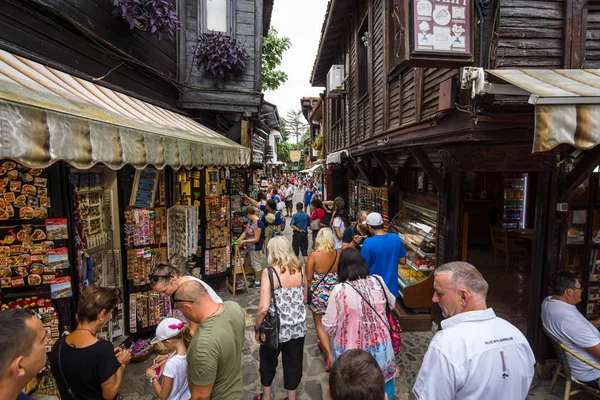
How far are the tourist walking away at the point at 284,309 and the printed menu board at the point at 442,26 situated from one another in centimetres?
269

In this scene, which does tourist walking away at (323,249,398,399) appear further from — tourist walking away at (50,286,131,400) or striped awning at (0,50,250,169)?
striped awning at (0,50,250,169)

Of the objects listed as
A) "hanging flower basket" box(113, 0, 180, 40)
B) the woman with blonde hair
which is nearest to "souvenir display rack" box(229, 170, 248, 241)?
"hanging flower basket" box(113, 0, 180, 40)

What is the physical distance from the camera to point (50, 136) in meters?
1.80

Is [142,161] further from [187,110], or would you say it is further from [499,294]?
[499,294]

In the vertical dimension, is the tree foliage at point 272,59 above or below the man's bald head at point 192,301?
above

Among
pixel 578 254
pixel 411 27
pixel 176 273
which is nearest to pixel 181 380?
pixel 176 273

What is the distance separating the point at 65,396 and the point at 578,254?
613 cm

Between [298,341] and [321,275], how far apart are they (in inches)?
37.6

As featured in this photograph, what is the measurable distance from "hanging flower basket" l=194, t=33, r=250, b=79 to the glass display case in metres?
5.27

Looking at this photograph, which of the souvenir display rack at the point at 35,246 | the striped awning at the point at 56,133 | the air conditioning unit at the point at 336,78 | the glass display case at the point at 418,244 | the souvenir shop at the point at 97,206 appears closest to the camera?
the striped awning at the point at 56,133

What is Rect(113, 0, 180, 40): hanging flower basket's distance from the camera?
4.71m

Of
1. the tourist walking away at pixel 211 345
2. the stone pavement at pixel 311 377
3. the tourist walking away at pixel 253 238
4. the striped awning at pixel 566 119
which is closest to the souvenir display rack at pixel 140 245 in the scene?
the stone pavement at pixel 311 377

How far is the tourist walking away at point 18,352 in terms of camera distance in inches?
59.3

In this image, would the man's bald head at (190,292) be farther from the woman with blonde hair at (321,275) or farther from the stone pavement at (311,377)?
the stone pavement at (311,377)
